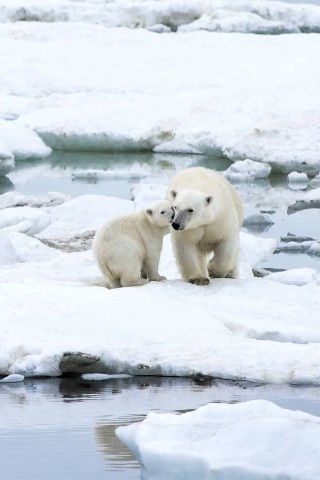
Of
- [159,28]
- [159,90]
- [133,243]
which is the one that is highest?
[159,28]

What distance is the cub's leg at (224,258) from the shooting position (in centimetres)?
797

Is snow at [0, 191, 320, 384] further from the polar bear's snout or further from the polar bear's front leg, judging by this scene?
the polar bear's snout

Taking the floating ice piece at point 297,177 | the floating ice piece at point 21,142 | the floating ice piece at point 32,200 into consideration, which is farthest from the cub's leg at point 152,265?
the floating ice piece at point 21,142

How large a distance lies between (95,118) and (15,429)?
14.9 metres

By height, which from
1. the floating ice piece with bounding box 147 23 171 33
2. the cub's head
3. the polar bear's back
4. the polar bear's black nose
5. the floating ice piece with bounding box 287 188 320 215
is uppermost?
the floating ice piece with bounding box 147 23 171 33

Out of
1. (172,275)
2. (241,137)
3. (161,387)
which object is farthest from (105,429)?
(241,137)

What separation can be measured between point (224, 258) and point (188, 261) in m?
0.36

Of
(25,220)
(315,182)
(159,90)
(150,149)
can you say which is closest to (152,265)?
(25,220)

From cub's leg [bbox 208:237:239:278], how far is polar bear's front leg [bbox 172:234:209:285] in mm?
216

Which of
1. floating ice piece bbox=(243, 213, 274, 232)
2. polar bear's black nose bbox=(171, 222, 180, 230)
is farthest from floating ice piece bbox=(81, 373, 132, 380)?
floating ice piece bbox=(243, 213, 274, 232)

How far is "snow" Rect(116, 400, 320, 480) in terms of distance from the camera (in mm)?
3939

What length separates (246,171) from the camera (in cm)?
1631

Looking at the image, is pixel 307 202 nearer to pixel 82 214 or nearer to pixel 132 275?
pixel 82 214

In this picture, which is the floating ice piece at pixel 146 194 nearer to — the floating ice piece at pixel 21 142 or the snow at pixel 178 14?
the floating ice piece at pixel 21 142
